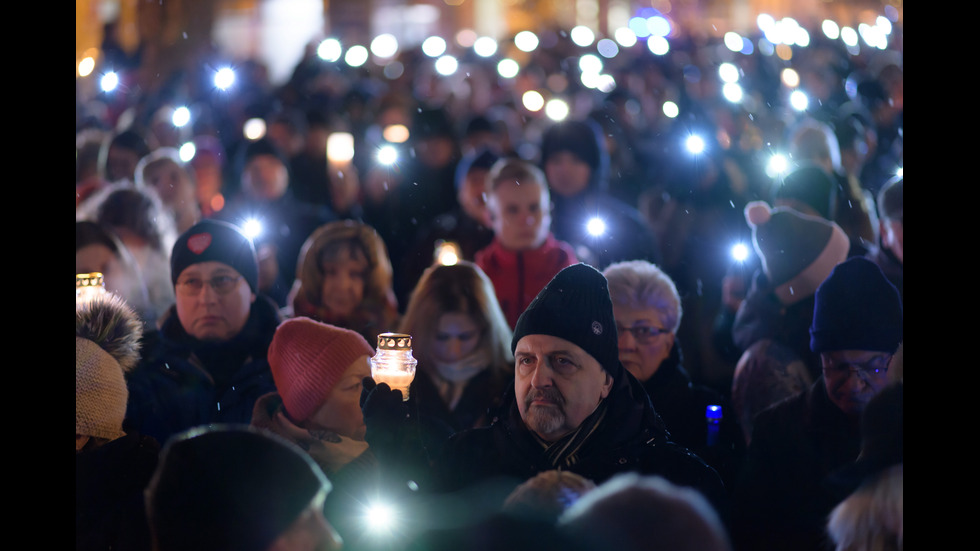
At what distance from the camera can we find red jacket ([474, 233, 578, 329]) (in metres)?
3.75

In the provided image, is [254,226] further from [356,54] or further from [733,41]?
[733,41]

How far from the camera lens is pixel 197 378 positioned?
325cm

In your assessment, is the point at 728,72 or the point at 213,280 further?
the point at 728,72

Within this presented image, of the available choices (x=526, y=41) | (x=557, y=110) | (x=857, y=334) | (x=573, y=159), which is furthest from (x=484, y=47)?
(x=857, y=334)

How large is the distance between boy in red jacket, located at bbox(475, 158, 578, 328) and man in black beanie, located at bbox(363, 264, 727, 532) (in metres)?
1.16

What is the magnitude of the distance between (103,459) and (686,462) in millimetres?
1579

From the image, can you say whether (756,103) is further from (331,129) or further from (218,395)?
(218,395)

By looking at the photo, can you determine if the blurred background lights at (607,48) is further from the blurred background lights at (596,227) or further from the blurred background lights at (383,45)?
the blurred background lights at (596,227)

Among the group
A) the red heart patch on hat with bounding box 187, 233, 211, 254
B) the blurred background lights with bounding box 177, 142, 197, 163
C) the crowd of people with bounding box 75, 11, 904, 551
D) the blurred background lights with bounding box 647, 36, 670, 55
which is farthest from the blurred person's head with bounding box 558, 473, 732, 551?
the blurred background lights with bounding box 647, 36, 670, 55

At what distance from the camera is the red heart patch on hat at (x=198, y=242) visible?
11.4 feet

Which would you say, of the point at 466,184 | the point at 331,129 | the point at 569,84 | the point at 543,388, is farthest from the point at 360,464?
the point at 569,84

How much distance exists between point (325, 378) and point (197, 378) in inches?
24.2

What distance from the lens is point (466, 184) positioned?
17.5ft

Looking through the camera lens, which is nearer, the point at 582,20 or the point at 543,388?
the point at 543,388
